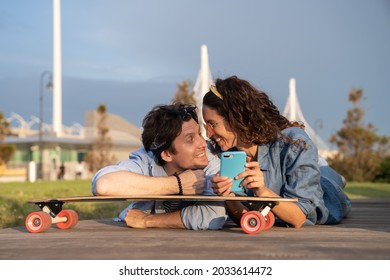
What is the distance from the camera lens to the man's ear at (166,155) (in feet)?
12.2

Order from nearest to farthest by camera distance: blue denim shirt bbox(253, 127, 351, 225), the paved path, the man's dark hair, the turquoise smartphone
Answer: the paved path, the turquoise smartphone, blue denim shirt bbox(253, 127, 351, 225), the man's dark hair

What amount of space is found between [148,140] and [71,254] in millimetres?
1447

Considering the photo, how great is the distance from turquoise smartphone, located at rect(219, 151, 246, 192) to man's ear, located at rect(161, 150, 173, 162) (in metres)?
0.66

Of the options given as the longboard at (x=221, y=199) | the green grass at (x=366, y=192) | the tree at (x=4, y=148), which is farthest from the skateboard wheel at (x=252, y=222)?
the tree at (x=4, y=148)

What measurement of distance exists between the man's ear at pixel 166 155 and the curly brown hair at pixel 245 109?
0.37 metres

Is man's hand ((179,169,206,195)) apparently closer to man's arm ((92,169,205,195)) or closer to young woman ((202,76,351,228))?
man's arm ((92,169,205,195))

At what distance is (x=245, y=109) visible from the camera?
3.46 m

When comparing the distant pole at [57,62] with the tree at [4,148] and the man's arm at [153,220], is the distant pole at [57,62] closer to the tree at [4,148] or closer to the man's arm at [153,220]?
the tree at [4,148]

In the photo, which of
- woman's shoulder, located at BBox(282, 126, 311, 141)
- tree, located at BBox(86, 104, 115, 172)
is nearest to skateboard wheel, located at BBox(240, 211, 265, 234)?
woman's shoulder, located at BBox(282, 126, 311, 141)

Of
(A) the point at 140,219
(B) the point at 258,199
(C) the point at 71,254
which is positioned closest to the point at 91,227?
(A) the point at 140,219

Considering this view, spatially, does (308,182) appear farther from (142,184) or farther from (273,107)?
(142,184)

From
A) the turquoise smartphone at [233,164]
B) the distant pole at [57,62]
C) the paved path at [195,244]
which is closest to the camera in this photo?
the paved path at [195,244]

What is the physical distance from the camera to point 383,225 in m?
3.89

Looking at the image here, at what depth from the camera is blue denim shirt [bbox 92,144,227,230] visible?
3457mm
